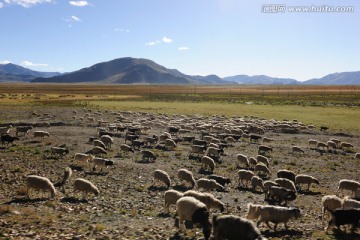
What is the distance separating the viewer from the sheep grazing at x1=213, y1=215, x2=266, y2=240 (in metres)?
9.42

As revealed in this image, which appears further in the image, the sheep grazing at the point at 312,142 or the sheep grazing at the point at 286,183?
the sheep grazing at the point at 312,142

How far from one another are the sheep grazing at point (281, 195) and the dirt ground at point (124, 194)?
57 centimetres

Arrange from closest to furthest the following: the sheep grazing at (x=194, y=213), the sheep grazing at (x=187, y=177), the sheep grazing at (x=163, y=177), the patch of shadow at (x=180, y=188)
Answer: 1. the sheep grazing at (x=194, y=213)
2. the patch of shadow at (x=180, y=188)
3. the sheep grazing at (x=163, y=177)
4. the sheep grazing at (x=187, y=177)

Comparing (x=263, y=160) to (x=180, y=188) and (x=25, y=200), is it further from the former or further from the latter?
(x=25, y=200)

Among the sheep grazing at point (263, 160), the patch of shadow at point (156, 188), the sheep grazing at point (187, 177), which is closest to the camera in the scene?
the patch of shadow at point (156, 188)

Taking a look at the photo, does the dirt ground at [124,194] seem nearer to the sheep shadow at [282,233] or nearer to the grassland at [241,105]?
the sheep shadow at [282,233]

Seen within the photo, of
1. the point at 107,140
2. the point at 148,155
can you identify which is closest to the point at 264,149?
the point at 148,155

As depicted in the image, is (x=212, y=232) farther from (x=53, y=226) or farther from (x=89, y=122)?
(x=89, y=122)

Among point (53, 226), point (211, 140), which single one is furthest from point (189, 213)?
point (211, 140)

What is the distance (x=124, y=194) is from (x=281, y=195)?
731 centimetres

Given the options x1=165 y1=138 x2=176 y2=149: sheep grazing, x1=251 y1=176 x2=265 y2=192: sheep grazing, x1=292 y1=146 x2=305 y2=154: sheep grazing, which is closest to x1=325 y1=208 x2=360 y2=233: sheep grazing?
x1=251 y1=176 x2=265 y2=192: sheep grazing

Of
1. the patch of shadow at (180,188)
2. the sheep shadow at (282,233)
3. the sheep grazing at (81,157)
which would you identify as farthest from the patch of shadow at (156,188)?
the sheep shadow at (282,233)

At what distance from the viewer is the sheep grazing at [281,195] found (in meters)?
15.6

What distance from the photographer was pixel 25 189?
14766 mm
